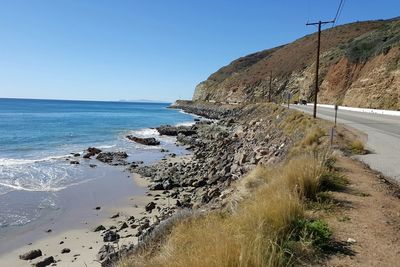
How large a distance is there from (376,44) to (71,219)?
51.0m

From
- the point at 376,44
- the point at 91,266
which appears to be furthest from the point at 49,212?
the point at 376,44

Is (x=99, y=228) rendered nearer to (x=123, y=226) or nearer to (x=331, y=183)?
(x=123, y=226)

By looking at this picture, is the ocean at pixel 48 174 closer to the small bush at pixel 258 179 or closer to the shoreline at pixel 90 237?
the shoreline at pixel 90 237

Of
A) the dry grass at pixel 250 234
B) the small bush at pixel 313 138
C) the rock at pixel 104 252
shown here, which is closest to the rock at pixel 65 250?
the rock at pixel 104 252

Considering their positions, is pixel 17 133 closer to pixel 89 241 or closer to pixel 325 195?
pixel 89 241

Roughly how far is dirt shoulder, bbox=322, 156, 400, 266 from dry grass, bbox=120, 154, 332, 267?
0.59 metres

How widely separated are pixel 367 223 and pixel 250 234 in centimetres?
249

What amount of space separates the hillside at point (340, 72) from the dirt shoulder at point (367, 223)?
33.3 metres

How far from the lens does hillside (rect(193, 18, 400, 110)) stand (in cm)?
4212

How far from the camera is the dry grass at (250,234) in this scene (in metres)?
3.82

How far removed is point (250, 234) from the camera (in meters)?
4.54

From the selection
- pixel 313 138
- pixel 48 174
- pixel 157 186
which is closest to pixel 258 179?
pixel 313 138

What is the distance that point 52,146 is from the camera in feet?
131

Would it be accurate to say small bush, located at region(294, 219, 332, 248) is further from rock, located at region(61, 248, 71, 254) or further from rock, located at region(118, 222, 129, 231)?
rock, located at region(118, 222, 129, 231)
